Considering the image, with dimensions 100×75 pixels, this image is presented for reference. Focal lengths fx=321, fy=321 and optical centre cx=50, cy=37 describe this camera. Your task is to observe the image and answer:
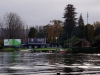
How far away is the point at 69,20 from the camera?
144 metres

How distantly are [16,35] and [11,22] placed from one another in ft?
31.8

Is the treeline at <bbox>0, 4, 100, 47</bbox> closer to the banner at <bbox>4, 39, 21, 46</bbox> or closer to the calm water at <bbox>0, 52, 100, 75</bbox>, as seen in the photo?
the banner at <bbox>4, 39, 21, 46</bbox>

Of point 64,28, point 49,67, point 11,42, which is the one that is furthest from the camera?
point 64,28

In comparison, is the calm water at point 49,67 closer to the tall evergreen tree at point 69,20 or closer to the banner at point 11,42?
the banner at point 11,42

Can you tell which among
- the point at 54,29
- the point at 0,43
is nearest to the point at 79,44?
the point at 0,43

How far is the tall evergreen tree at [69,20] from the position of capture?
463 ft

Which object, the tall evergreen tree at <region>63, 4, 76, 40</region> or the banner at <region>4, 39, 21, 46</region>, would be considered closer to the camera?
the banner at <region>4, 39, 21, 46</region>

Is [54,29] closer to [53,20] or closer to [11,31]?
[53,20]

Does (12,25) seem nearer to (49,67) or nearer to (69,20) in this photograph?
(69,20)

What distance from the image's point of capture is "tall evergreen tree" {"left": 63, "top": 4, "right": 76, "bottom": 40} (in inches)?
5551

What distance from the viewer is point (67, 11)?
149 m

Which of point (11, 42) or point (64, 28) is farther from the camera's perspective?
point (64, 28)

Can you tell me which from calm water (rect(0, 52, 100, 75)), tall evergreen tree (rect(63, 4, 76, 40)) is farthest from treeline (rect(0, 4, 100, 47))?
calm water (rect(0, 52, 100, 75))

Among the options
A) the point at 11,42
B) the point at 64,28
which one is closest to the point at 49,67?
the point at 11,42
